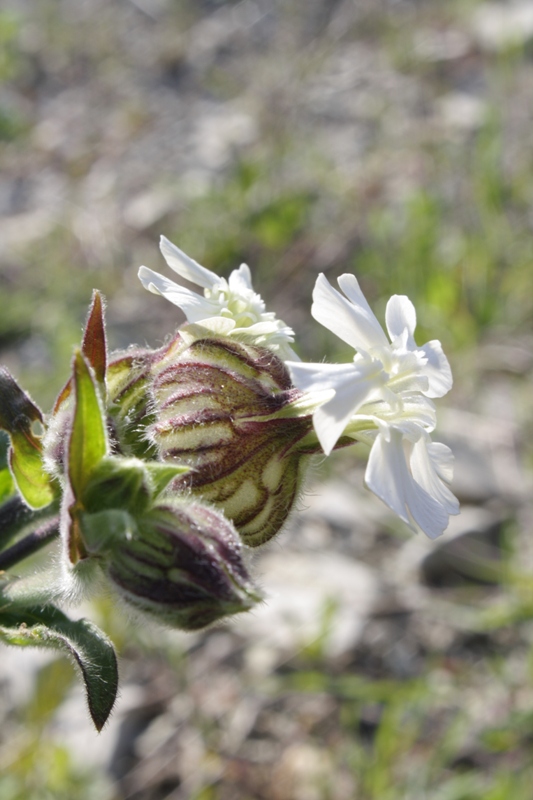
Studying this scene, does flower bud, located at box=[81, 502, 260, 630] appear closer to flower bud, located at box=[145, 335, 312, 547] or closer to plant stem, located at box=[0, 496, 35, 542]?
flower bud, located at box=[145, 335, 312, 547]

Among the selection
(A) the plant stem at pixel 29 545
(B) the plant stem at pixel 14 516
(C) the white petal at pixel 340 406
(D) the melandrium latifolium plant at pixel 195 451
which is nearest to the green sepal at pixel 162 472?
(D) the melandrium latifolium plant at pixel 195 451

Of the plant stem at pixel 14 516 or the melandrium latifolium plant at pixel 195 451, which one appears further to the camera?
the plant stem at pixel 14 516

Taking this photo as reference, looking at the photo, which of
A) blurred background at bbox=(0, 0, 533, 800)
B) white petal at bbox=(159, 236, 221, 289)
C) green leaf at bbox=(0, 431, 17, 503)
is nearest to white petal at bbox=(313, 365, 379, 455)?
blurred background at bbox=(0, 0, 533, 800)

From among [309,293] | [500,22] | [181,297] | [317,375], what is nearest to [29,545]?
[181,297]

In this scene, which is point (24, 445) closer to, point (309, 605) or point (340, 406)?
point (340, 406)

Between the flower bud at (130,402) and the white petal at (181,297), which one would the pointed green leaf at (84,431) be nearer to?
the flower bud at (130,402)
